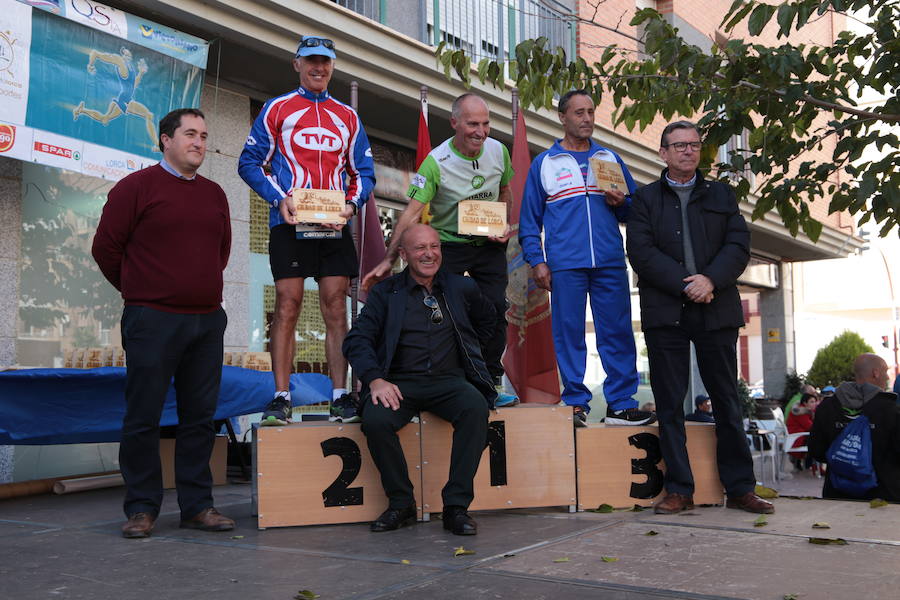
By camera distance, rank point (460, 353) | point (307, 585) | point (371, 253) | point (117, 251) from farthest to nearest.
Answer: point (371, 253) → point (460, 353) → point (117, 251) → point (307, 585)

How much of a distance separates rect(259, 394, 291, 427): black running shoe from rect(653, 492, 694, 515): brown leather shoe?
6.64ft

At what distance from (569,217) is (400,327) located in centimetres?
131

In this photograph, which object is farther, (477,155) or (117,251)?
(477,155)

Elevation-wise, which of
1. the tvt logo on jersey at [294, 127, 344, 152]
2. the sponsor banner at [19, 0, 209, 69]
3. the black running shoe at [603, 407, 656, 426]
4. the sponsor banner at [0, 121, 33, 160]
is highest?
the sponsor banner at [19, 0, 209, 69]

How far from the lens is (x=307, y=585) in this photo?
3.36m

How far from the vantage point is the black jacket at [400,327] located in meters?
4.72

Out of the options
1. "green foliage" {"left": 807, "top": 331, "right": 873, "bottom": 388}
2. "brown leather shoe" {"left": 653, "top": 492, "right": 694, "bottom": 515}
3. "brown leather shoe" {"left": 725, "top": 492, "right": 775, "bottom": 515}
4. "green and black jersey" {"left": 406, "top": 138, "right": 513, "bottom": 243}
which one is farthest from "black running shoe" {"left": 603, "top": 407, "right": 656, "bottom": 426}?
"green foliage" {"left": 807, "top": 331, "right": 873, "bottom": 388}

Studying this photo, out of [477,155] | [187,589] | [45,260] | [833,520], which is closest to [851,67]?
[477,155]

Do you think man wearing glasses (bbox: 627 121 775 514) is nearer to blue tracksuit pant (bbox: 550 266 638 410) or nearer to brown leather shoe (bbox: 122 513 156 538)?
blue tracksuit pant (bbox: 550 266 638 410)

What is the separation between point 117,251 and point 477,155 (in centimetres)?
217

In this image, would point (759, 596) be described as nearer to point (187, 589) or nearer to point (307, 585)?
point (307, 585)

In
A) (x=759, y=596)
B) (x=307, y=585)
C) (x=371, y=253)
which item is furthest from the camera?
(x=371, y=253)

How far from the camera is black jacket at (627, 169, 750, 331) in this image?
16.1ft

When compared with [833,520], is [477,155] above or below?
above
